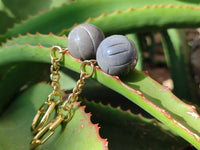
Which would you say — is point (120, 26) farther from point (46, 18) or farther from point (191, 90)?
point (191, 90)

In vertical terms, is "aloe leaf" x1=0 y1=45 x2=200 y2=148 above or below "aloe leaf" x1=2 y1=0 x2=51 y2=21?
below

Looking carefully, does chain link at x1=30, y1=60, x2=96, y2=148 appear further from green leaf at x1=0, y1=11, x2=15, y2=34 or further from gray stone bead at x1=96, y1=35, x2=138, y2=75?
green leaf at x1=0, y1=11, x2=15, y2=34

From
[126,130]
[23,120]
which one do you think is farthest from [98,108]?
[23,120]

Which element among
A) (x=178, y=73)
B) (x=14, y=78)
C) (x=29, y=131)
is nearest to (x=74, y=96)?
(x=29, y=131)

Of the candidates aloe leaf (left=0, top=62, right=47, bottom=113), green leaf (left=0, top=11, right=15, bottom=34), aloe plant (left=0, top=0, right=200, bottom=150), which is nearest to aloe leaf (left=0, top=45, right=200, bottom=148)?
aloe plant (left=0, top=0, right=200, bottom=150)

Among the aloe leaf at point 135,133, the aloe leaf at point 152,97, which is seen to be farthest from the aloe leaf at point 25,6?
the aloe leaf at point 135,133

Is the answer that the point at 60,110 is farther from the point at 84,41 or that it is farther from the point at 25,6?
the point at 25,6

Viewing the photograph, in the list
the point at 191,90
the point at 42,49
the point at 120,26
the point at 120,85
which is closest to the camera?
the point at 120,85
